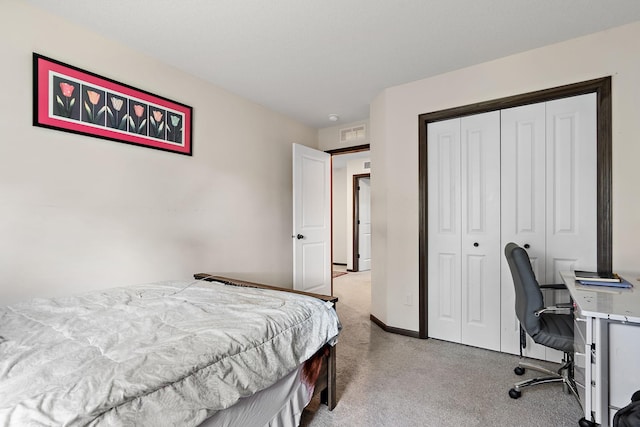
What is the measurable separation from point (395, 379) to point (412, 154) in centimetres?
197

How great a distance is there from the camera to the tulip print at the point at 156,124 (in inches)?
95.8

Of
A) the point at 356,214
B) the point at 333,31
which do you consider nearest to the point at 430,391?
the point at 333,31

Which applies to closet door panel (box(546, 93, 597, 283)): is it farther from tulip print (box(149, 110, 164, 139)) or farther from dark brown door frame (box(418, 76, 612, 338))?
tulip print (box(149, 110, 164, 139))

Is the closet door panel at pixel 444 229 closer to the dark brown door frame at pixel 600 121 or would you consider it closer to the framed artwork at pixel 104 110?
the dark brown door frame at pixel 600 121

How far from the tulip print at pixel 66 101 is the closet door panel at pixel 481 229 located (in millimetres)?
3040

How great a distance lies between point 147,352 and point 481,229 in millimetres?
2633

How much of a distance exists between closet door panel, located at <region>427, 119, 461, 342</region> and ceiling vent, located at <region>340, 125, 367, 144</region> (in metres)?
1.19

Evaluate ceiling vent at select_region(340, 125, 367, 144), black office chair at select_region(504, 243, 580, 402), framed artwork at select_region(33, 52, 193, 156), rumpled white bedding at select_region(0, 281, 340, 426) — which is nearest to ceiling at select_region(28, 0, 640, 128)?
framed artwork at select_region(33, 52, 193, 156)

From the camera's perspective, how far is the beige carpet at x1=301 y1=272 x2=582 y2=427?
172 centimetres

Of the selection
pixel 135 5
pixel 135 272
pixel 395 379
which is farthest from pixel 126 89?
pixel 395 379

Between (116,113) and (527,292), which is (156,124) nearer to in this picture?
(116,113)

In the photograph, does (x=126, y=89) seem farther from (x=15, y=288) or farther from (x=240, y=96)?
(x=15, y=288)

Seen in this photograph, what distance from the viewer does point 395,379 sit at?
2150 mm

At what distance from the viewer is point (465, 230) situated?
2.76 m
